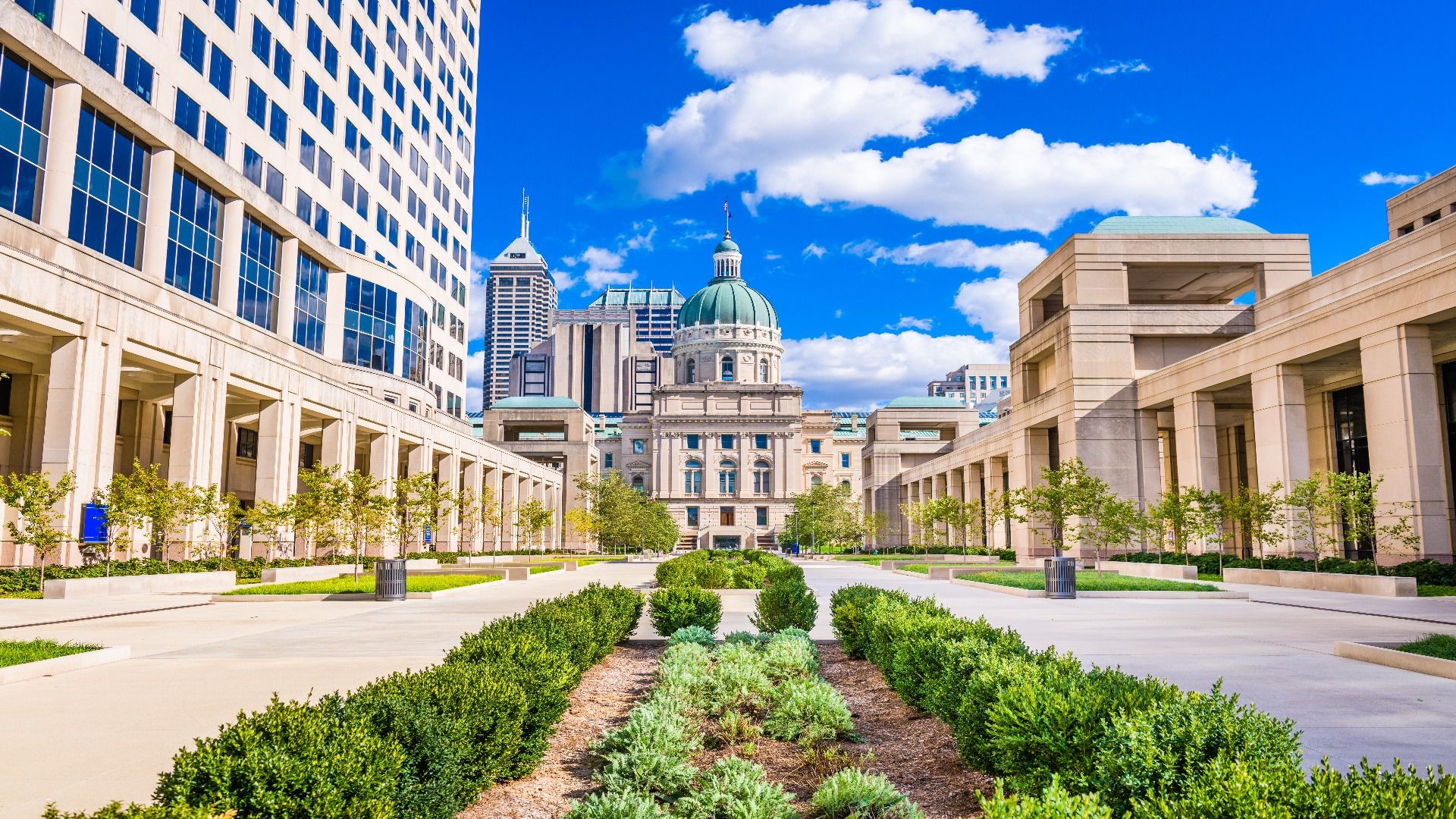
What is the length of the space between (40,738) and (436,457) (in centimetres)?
4842

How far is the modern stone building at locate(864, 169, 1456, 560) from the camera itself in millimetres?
26781

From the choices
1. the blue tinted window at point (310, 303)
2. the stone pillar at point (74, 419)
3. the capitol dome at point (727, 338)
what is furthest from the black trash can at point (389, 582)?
the capitol dome at point (727, 338)

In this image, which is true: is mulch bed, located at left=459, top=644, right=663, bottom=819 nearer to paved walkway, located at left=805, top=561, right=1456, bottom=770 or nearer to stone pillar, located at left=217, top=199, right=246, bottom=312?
paved walkway, located at left=805, top=561, right=1456, bottom=770

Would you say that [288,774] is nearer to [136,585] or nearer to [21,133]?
[136,585]

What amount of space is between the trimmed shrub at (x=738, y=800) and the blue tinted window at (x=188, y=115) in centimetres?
3951

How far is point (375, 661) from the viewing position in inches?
479

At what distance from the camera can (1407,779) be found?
4.09 metres

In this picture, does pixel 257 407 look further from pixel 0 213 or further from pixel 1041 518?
pixel 1041 518

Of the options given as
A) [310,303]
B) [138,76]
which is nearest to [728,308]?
[310,303]

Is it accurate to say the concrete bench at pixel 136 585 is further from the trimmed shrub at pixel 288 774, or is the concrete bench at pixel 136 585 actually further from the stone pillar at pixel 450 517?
the stone pillar at pixel 450 517

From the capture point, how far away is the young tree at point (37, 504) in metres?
21.9

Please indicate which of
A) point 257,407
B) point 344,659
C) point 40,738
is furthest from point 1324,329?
point 257,407

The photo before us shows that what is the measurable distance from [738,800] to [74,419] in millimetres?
24965

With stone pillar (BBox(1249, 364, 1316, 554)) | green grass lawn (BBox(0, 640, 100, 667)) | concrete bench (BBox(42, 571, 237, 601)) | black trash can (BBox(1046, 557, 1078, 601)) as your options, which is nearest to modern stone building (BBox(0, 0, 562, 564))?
concrete bench (BBox(42, 571, 237, 601))
